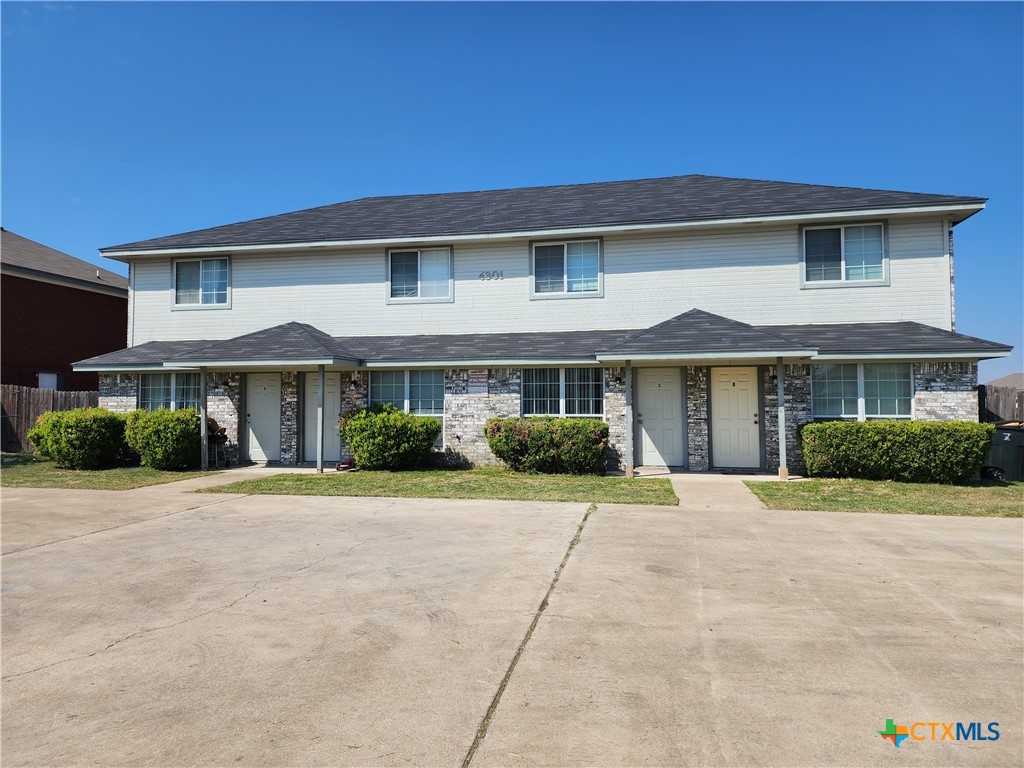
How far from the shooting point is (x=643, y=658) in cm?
407

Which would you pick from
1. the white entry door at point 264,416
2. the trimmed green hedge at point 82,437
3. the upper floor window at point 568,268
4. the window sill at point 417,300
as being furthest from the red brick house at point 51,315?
the upper floor window at point 568,268

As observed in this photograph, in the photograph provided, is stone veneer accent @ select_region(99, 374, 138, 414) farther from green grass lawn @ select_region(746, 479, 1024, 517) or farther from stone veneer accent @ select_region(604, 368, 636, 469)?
green grass lawn @ select_region(746, 479, 1024, 517)

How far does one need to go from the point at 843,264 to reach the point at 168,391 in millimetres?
17480

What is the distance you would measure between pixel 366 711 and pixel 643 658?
180 cm

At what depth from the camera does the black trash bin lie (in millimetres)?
13023

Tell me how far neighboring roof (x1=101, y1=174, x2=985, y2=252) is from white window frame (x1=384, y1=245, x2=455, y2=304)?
1.60 feet

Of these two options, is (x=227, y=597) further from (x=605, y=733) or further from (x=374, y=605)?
(x=605, y=733)

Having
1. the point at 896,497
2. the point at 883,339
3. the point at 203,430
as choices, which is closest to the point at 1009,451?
the point at 883,339

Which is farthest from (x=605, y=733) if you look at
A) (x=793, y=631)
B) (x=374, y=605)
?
(x=374, y=605)

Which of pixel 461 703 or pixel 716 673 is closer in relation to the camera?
pixel 461 703

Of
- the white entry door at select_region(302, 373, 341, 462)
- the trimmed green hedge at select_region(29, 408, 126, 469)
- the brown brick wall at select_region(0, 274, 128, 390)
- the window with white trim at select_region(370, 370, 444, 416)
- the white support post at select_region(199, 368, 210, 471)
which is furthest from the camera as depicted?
the brown brick wall at select_region(0, 274, 128, 390)

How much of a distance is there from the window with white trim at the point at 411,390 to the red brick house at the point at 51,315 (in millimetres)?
13493

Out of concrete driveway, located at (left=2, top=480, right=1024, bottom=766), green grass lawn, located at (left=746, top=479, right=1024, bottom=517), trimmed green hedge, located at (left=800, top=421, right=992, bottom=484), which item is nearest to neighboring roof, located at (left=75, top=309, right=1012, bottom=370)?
trimmed green hedge, located at (left=800, top=421, right=992, bottom=484)

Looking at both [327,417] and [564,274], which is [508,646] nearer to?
[564,274]
